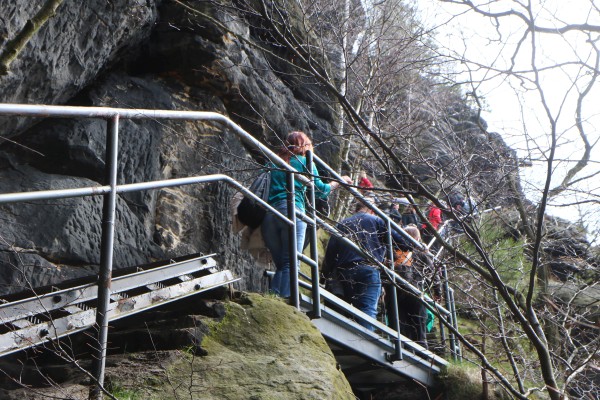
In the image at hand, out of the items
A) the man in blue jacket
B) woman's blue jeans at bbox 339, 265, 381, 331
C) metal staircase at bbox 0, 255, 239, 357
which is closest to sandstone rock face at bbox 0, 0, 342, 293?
metal staircase at bbox 0, 255, 239, 357

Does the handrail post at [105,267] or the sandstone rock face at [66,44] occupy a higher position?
the sandstone rock face at [66,44]

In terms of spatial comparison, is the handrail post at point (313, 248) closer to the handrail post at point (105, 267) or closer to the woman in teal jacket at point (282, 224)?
the woman in teal jacket at point (282, 224)

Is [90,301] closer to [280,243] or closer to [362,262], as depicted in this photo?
[280,243]

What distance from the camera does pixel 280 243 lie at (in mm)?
5961

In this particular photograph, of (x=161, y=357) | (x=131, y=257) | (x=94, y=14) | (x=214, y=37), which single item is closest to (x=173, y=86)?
(x=214, y=37)

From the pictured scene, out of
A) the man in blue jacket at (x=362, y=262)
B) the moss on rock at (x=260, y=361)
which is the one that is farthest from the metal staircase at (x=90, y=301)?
the man in blue jacket at (x=362, y=262)

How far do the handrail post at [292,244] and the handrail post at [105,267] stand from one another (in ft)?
6.64

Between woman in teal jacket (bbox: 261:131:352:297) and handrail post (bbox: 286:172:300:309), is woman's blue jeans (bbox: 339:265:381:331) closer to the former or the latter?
woman in teal jacket (bbox: 261:131:352:297)

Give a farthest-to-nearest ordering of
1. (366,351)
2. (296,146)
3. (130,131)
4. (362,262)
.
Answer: (130,131)
(362,262)
(366,351)
(296,146)

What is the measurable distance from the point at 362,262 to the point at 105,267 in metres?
3.61

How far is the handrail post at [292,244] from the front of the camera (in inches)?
213

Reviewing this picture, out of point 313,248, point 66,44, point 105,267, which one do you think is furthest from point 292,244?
point 66,44

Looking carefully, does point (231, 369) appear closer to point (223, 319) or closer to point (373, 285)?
point (223, 319)

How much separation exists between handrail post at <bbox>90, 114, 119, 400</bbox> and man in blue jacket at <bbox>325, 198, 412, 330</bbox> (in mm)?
3211
